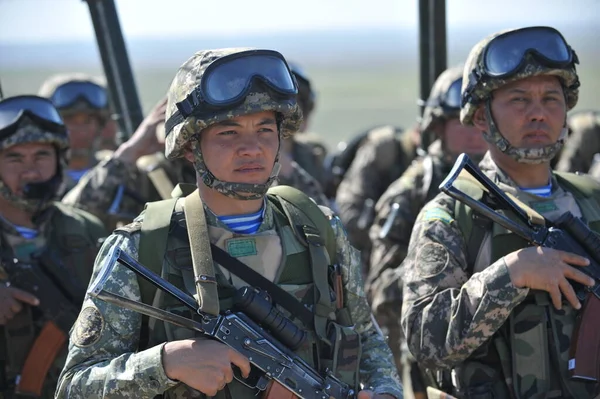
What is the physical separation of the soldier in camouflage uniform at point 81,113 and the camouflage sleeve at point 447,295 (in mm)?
4200

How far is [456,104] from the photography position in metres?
6.74

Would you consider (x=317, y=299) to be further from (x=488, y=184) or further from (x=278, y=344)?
(x=488, y=184)

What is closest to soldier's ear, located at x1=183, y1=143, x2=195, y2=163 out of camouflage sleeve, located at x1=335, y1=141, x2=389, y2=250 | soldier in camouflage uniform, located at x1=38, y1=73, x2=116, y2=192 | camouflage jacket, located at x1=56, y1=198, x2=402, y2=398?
camouflage jacket, located at x1=56, y1=198, x2=402, y2=398

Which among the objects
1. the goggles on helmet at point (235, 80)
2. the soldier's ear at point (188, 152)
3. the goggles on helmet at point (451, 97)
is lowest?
the goggles on helmet at point (451, 97)

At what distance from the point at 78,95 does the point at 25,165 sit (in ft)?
10.2

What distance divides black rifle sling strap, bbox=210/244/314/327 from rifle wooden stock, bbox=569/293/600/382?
1.19 m

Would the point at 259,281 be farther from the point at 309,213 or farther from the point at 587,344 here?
the point at 587,344

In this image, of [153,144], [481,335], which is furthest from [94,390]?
[153,144]

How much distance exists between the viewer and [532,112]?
4.49m

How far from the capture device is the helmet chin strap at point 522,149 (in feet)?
14.7

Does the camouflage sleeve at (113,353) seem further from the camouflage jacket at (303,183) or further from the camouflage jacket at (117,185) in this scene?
the camouflage jacket at (303,183)

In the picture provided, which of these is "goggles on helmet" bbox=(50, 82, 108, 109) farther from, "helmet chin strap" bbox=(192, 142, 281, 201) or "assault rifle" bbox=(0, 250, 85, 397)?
"helmet chin strap" bbox=(192, 142, 281, 201)

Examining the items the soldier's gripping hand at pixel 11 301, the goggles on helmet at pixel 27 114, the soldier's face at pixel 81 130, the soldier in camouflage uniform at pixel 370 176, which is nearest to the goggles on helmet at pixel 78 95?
the soldier's face at pixel 81 130

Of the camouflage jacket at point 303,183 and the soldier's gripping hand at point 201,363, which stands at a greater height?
the soldier's gripping hand at point 201,363
